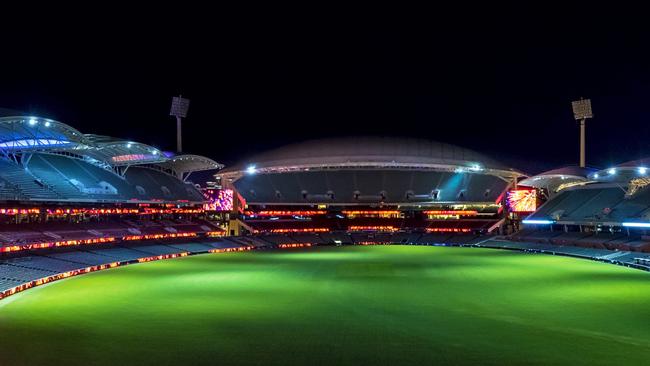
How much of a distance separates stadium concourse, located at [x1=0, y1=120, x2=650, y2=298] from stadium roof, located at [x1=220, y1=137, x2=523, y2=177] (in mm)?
261

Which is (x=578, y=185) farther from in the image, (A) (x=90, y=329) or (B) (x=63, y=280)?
(A) (x=90, y=329)

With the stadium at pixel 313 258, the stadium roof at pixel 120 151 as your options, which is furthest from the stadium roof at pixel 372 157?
the stadium roof at pixel 120 151

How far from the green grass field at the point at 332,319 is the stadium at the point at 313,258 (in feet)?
0.50

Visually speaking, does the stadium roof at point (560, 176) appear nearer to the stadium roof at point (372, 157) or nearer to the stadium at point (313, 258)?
the stadium at point (313, 258)

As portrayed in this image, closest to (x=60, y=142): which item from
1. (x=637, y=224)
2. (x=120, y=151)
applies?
(x=120, y=151)

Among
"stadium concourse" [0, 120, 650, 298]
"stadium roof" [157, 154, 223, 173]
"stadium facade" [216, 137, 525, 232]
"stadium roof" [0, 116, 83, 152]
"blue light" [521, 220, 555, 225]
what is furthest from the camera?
"stadium facade" [216, 137, 525, 232]

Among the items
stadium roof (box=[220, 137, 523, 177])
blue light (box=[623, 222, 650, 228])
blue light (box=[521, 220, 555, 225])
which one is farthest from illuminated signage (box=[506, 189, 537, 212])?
blue light (box=[623, 222, 650, 228])

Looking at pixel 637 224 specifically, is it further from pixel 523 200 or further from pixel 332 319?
pixel 332 319

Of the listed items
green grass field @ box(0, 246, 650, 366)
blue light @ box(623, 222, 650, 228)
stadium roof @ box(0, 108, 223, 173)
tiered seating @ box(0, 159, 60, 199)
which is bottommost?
green grass field @ box(0, 246, 650, 366)

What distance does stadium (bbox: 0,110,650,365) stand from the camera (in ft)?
71.3

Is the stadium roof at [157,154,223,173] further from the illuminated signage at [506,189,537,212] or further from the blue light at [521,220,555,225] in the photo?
the illuminated signage at [506,189,537,212]

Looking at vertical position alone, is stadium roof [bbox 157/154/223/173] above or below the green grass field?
above

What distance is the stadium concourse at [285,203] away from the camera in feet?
171

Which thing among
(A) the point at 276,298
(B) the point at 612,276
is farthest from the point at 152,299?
(B) the point at 612,276
